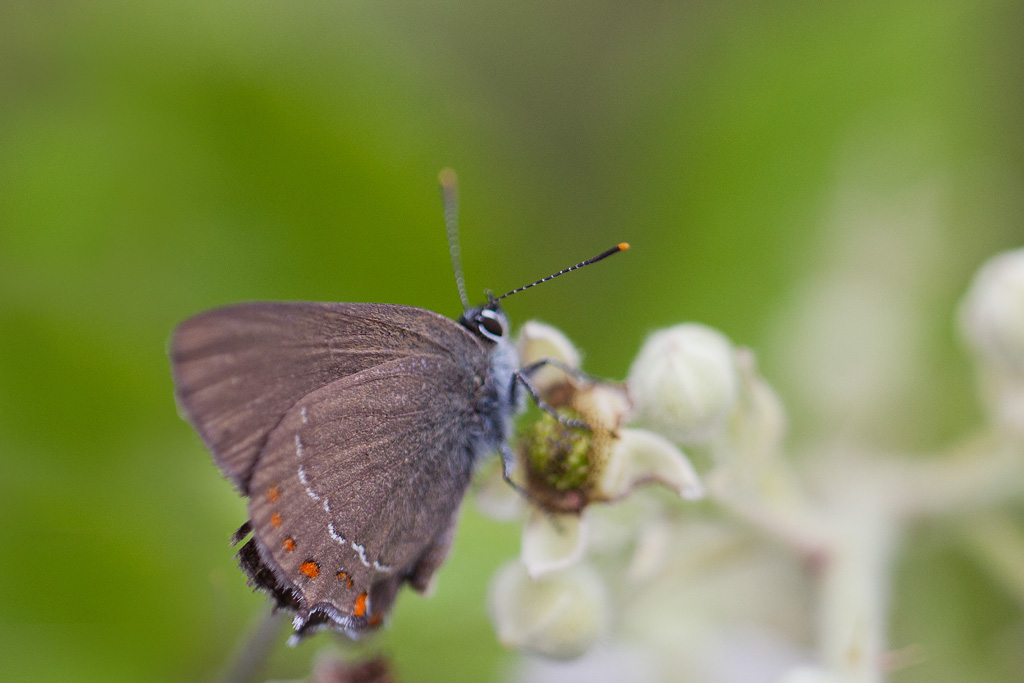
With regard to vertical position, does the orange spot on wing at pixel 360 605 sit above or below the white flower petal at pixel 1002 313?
below

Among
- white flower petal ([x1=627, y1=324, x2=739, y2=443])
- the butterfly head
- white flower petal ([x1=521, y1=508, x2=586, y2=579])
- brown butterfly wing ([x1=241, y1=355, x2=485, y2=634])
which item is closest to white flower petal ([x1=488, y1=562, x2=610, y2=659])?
white flower petal ([x1=521, y1=508, x2=586, y2=579])

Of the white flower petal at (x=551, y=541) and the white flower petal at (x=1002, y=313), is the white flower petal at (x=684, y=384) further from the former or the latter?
the white flower petal at (x=1002, y=313)

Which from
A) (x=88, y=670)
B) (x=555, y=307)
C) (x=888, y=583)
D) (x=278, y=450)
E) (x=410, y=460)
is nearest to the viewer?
(x=278, y=450)

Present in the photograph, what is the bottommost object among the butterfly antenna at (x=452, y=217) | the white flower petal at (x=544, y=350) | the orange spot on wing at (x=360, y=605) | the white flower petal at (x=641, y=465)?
the orange spot on wing at (x=360, y=605)

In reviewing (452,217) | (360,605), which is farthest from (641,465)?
(452,217)

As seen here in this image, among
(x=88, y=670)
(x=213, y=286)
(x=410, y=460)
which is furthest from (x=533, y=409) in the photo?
(x=88, y=670)

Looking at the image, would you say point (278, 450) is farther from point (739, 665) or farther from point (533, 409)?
point (739, 665)

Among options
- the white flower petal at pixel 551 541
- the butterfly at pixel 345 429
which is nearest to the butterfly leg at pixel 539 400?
the butterfly at pixel 345 429

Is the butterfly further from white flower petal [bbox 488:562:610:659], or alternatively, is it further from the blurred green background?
the blurred green background
